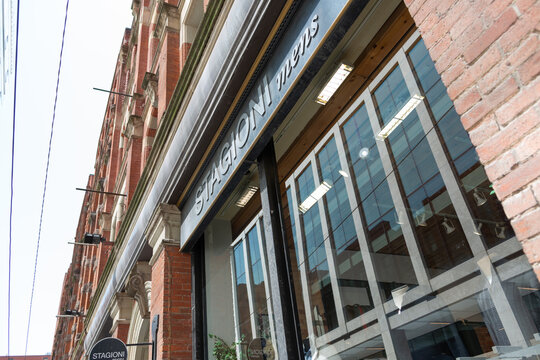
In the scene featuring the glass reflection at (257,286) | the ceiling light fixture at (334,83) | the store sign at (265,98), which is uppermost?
the store sign at (265,98)

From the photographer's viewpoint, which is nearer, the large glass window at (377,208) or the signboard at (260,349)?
the large glass window at (377,208)

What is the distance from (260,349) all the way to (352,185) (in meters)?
2.11

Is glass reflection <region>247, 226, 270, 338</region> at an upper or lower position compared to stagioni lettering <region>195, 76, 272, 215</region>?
lower

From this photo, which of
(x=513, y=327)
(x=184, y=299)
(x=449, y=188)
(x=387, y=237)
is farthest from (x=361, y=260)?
(x=184, y=299)

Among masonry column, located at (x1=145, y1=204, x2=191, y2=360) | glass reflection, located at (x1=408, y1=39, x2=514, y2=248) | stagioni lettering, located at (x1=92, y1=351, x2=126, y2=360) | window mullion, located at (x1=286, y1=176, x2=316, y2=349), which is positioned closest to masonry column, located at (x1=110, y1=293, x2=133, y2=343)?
stagioni lettering, located at (x1=92, y1=351, x2=126, y2=360)

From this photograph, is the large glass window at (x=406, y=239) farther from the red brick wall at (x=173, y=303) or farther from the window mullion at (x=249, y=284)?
the red brick wall at (x=173, y=303)

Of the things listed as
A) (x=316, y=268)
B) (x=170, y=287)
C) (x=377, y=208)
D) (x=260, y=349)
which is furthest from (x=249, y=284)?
(x=377, y=208)

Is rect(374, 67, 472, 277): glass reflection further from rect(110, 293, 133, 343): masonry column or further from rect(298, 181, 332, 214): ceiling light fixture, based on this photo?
rect(110, 293, 133, 343): masonry column

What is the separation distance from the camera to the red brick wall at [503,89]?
5.30ft

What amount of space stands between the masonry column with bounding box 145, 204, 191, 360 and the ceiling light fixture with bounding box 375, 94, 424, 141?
423cm

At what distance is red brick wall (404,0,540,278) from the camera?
1.62 meters

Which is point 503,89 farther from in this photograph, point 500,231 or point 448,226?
point 448,226

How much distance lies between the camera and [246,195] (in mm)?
5055

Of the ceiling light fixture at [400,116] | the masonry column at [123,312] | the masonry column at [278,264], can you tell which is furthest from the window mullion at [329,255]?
the masonry column at [123,312]
